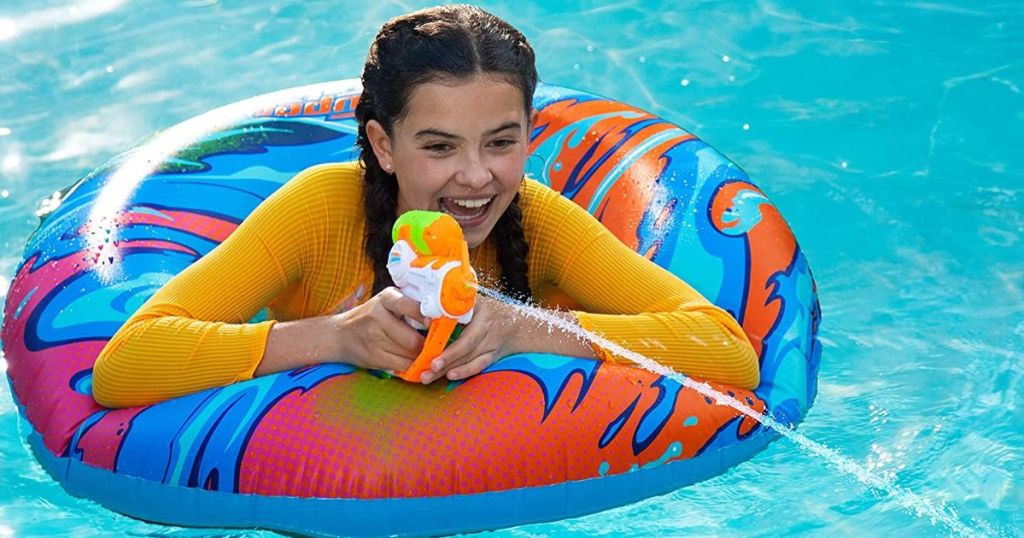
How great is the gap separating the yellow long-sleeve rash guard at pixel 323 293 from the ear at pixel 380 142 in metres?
0.14

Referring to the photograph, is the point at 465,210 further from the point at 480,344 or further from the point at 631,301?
the point at 631,301

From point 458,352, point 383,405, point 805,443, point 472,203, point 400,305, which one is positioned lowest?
point 805,443

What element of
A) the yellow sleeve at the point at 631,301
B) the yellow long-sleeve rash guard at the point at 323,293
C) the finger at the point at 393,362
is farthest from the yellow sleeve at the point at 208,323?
the yellow sleeve at the point at 631,301

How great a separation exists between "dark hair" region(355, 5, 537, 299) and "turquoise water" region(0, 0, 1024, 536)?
76 cm

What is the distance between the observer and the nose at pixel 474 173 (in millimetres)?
3158

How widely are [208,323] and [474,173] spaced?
2.11 ft

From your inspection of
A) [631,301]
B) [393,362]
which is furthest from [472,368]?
[631,301]

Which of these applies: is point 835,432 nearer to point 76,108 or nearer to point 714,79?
point 714,79

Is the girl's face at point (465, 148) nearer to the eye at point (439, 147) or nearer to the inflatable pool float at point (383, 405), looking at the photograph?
the eye at point (439, 147)

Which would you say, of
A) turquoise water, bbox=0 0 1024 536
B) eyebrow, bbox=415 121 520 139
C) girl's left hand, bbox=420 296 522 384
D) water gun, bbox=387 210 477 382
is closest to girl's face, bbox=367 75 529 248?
eyebrow, bbox=415 121 520 139

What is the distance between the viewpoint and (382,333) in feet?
10.2

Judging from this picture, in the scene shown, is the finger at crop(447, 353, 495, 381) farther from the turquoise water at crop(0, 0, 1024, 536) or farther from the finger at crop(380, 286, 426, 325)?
the turquoise water at crop(0, 0, 1024, 536)

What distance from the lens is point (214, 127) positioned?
437cm

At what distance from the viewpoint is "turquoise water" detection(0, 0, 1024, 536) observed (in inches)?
141
